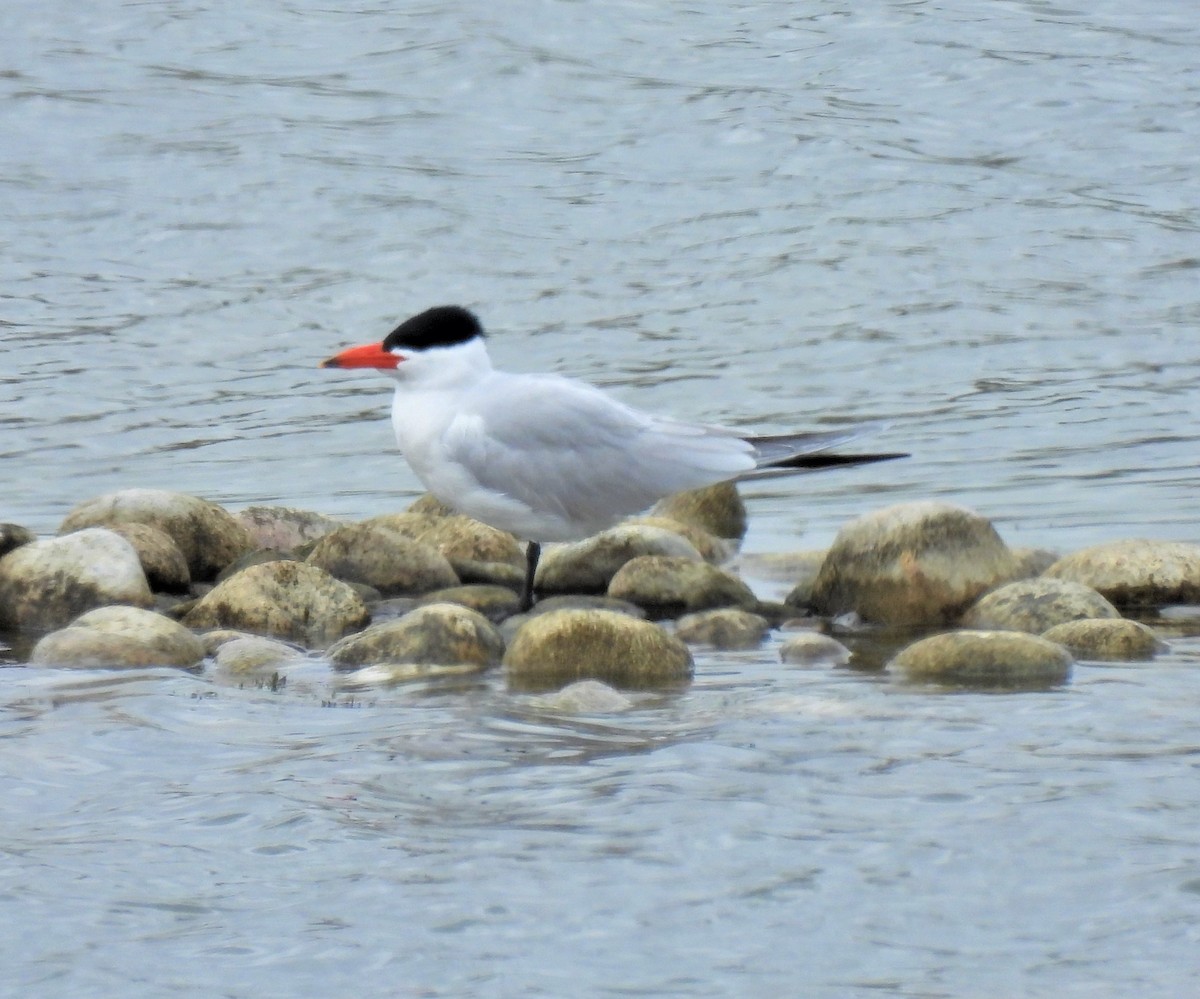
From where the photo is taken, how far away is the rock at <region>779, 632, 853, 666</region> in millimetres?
6113

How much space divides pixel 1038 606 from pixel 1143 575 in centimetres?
70

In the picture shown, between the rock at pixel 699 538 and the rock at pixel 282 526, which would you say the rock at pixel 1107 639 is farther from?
the rock at pixel 282 526

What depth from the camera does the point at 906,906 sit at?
371cm

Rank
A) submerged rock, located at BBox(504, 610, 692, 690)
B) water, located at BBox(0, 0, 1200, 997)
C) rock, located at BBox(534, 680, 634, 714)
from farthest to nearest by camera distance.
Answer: submerged rock, located at BBox(504, 610, 692, 690), rock, located at BBox(534, 680, 634, 714), water, located at BBox(0, 0, 1200, 997)

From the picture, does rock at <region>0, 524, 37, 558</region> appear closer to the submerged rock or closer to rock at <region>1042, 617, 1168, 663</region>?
the submerged rock

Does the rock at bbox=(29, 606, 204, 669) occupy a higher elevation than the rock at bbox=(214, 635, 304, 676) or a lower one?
higher

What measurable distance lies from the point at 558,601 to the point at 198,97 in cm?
1254

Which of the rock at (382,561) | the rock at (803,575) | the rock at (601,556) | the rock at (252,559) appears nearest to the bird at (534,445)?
the rock at (601,556)

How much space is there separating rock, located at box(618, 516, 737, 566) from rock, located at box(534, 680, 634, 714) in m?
2.58

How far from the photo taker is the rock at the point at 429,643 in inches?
233

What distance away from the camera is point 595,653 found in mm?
5766

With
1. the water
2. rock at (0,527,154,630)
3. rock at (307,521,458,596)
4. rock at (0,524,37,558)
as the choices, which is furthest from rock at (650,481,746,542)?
rock at (0,524,37,558)

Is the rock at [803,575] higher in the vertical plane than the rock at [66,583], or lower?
lower

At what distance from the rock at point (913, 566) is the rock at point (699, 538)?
102 centimetres
